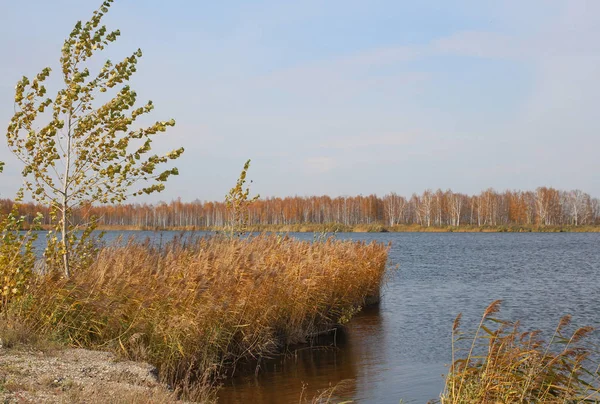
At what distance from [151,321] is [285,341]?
12.4ft

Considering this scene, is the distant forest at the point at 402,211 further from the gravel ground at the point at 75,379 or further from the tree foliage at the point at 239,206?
the gravel ground at the point at 75,379

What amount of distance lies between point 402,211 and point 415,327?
4621 inches

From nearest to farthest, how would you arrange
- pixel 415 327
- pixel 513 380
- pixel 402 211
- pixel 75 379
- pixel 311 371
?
pixel 513 380 < pixel 75 379 < pixel 311 371 < pixel 415 327 < pixel 402 211

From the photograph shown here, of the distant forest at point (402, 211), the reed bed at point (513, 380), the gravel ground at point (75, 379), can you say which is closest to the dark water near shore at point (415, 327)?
the gravel ground at point (75, 379)

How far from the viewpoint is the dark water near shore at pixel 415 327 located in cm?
968

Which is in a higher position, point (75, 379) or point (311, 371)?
point (75, 379)

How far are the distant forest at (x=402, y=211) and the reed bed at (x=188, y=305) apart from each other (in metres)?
106

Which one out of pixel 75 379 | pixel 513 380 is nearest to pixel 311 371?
pixel 513 380

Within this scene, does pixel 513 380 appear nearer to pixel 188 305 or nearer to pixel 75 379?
pixel 75 379

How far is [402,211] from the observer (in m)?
131

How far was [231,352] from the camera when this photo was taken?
10188 mm

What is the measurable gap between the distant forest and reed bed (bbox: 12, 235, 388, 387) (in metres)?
106

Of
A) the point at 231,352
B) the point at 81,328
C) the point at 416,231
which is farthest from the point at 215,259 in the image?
the point at 416,231

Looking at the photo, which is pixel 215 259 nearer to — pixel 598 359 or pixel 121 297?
pixel 121 297
